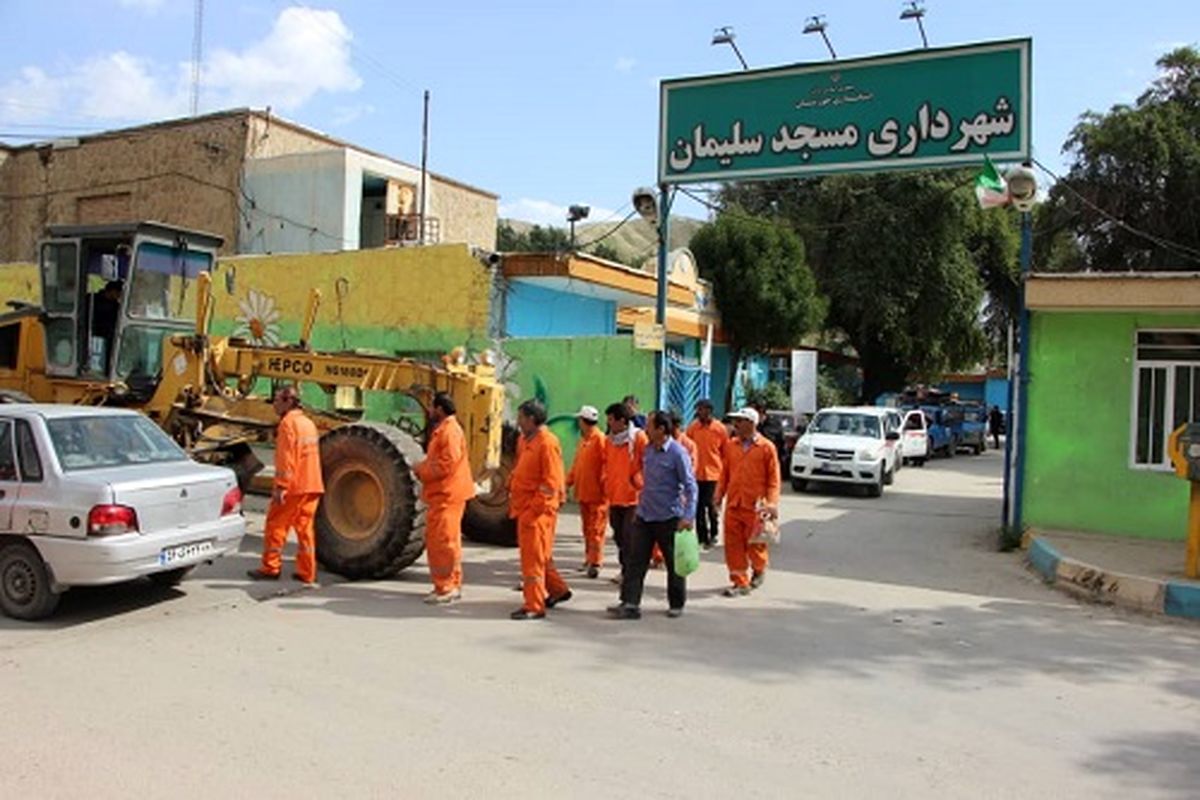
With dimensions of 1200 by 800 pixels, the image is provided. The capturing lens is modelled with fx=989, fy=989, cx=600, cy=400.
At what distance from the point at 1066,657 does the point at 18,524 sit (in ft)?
24.5

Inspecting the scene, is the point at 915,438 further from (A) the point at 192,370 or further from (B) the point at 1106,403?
(A) the point at 192,370

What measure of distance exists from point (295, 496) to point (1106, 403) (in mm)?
9767

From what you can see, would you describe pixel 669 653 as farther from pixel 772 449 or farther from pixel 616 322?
pixel 616 322

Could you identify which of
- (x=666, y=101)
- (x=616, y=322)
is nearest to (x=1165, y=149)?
(x=616, y=322)

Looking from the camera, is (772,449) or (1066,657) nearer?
(1066,657)

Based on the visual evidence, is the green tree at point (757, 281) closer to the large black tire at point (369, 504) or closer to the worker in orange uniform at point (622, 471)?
the worker in orange uniform at point (622, 471)

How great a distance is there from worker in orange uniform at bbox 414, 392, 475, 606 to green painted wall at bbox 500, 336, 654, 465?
6.89 m

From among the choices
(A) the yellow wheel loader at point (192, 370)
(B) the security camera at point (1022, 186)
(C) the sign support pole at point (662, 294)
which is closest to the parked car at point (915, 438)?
(C) the sign support pole at point (662, 294)

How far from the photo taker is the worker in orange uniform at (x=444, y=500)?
7.89 m

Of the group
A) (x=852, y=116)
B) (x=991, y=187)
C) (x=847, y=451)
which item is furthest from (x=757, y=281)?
(x=991, y=187)

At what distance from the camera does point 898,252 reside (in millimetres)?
30281

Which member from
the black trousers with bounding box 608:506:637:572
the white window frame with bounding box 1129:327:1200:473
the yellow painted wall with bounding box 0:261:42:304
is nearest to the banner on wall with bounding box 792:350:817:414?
the white window frame with bounding box 1129:327:1200:473

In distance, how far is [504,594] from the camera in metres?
8.45

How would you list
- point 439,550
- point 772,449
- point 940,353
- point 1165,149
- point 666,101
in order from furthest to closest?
point 940,353 → point 1165,149 → point 666,101 → point 772,449 → point 439,550
